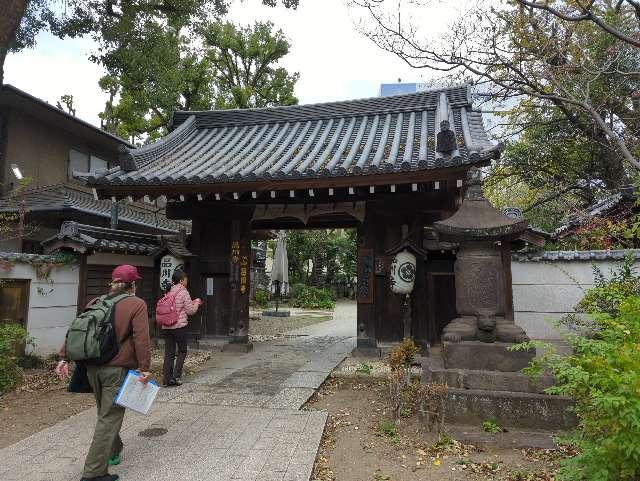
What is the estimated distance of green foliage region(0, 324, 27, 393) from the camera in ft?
20.5

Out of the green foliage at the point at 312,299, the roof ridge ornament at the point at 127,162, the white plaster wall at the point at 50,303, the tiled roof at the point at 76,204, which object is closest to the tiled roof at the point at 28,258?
the white plaster wall at the point at 50,303

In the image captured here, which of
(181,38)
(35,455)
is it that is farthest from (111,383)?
(181,38)

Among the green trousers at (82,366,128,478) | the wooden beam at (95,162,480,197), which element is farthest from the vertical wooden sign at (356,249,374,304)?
the green trousers at (82,366,128,478)

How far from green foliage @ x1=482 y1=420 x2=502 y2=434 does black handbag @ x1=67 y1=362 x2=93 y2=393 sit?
162 inches

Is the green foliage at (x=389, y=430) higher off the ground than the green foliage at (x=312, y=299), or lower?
lower

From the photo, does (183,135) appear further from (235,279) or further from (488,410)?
(488,410)

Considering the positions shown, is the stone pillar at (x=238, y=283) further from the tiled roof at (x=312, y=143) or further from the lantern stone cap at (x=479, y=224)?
the lantern stone cap at (x=479, y=224)

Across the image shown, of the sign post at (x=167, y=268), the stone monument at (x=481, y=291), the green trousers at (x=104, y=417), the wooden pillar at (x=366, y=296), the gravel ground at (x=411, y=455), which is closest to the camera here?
the green trousers at (x=104, y=417)

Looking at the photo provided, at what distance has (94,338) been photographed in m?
3.52

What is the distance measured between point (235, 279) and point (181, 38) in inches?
581

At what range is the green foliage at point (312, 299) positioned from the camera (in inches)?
1075

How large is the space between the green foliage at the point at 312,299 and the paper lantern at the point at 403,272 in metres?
19.3

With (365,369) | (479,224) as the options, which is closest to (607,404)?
(479,224)

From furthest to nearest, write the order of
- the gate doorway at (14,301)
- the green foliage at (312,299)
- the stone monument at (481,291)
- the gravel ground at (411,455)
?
1. the green foliage at (312,299)
2. the gate doorway at (14,301)
3. the stone monument at (481,291)
4. the gravel ground at (411,455)
